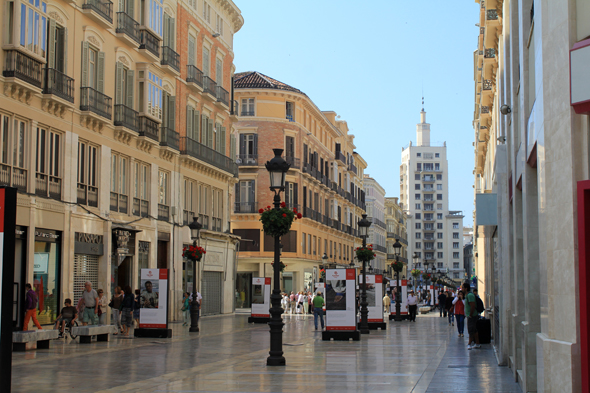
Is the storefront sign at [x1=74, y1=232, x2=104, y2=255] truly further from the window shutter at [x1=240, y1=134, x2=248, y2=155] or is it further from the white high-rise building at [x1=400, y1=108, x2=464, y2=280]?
the white high-rise building at [x1=400, y1=108, x2=464, y2=280]

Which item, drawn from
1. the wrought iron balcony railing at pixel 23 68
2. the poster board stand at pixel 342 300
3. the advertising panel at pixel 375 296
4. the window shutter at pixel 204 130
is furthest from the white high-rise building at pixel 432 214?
the wrought iron balcony railing at pixel 23 68

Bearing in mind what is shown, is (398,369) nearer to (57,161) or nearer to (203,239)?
(57,161)

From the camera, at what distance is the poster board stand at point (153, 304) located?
77.2 ft

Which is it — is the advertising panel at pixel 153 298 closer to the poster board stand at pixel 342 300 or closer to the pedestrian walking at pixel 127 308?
the pedestrian walking at pixel 127 308

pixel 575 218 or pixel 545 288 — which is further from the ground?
pixel 575 218

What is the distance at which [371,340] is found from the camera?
24.1 m

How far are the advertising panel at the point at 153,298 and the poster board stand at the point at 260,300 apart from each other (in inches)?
482

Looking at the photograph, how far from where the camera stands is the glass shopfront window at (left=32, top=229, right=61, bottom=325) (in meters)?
23.9

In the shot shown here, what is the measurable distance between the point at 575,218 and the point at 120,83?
2521cm

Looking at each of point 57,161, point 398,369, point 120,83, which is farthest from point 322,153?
point 398,369

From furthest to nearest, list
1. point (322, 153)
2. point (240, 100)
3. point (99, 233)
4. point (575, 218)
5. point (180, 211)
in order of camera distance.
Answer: point (322, 153)
point (240, 100)
point (180, 211)
point (99, 233)
point (575, 218)

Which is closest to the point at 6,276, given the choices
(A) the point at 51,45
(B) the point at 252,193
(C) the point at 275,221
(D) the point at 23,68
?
(C) the point at 275,221

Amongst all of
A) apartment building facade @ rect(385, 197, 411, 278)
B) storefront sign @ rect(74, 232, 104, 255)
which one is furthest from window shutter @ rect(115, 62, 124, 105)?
apartment building facade @ rect(385, 197, 411, 278)

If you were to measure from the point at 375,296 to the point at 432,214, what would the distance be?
131 m
